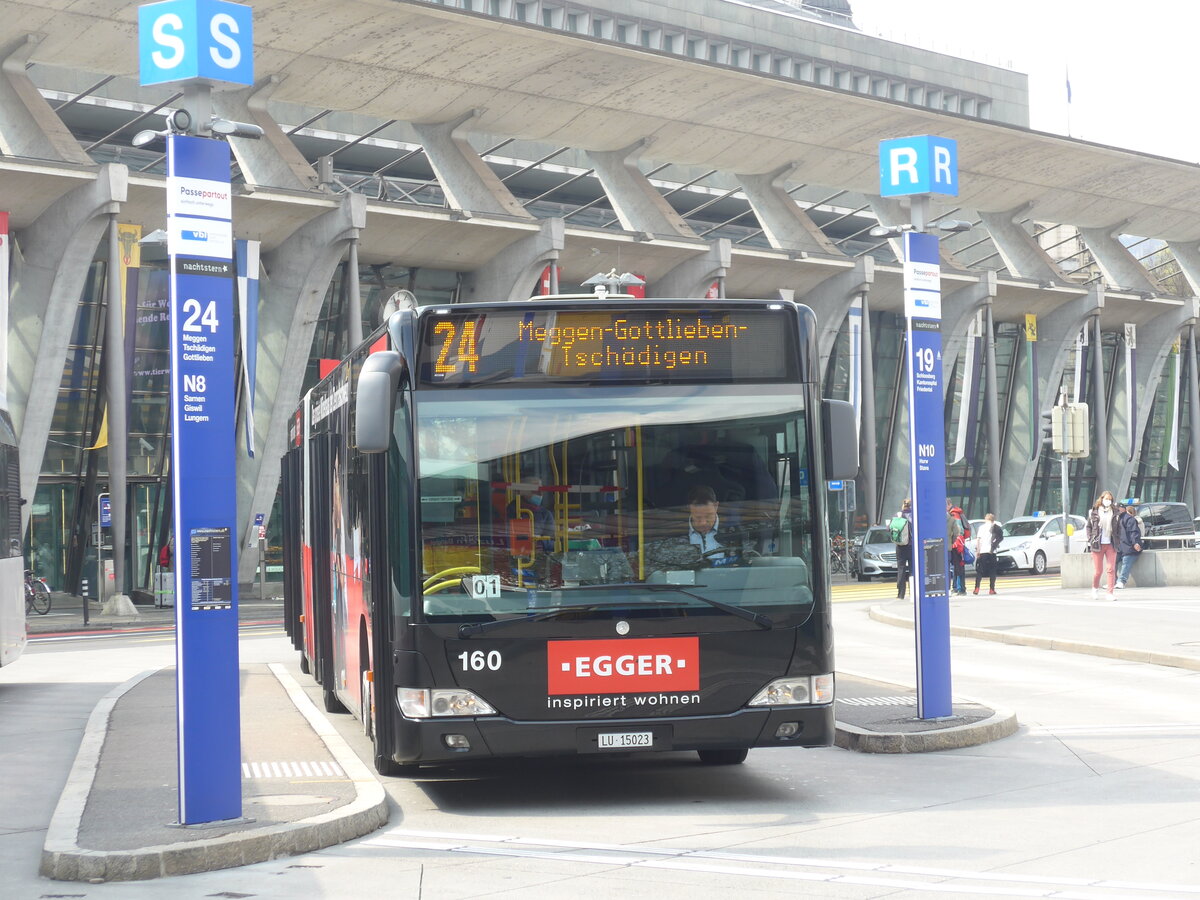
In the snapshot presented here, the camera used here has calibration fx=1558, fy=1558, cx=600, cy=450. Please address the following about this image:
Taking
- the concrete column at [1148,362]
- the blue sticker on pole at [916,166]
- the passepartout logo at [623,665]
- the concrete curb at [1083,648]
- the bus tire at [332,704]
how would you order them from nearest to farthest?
the passepartout logo at [623,665], the blue sticker on pole at [916,166], the bus tire at [332,704], the concrete curb at [1083,648], the concrete column at [1148,362]

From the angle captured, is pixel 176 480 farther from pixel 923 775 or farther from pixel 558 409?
pixel 923 775

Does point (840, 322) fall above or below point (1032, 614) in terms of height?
above

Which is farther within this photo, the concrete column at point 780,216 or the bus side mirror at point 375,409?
the concrete column at point 780,216

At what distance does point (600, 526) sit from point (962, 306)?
43398mm

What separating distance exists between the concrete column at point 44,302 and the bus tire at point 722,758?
24390mm

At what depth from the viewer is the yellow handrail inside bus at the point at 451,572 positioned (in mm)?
8487

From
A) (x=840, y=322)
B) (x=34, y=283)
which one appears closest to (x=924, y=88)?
(x=840, y=322)

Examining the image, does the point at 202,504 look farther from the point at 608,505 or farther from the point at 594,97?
the point at 594,97

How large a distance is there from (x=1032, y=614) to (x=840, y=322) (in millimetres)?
24530

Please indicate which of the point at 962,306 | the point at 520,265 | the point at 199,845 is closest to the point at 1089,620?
the point at 199,845

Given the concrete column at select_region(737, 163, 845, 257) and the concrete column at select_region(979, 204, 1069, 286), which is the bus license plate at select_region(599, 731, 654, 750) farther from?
the concrete column at select_region(979, 204, 1069, 286)

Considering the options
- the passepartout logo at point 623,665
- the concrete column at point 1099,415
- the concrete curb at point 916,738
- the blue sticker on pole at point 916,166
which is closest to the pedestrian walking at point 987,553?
the blue sticker on pole at point 916,166

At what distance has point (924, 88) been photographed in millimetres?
79000

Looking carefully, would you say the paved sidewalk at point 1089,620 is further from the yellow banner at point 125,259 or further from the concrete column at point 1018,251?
the concrete column at point 1018,251
